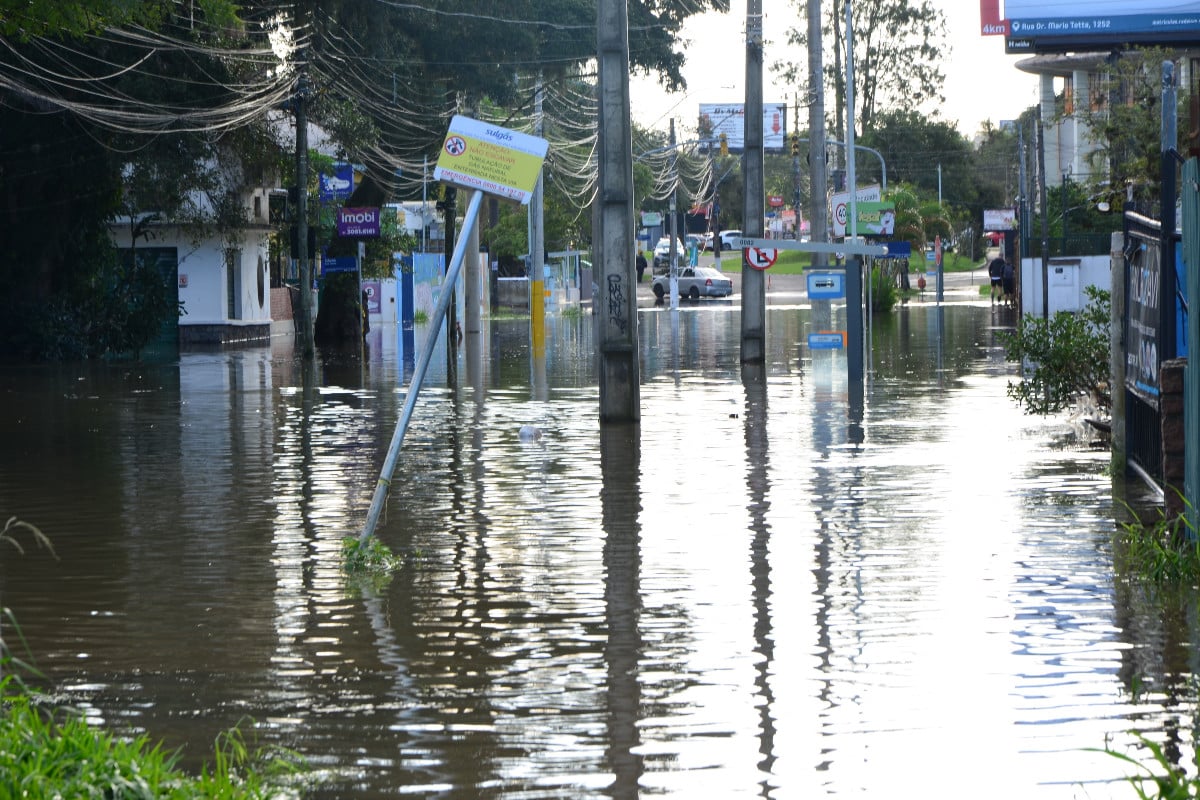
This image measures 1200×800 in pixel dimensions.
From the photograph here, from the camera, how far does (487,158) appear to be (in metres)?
10.7

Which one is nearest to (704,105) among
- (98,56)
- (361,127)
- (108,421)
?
(361,127)

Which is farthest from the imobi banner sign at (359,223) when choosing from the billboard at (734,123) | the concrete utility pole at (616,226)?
the billboard at (734,123)

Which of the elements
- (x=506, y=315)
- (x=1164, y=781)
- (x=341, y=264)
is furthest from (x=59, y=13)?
(x=506, y=315)

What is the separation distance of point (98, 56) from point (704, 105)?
228ft

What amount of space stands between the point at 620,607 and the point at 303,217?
2974 cm

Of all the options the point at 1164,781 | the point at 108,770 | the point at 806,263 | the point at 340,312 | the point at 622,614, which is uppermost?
the point at 806,263

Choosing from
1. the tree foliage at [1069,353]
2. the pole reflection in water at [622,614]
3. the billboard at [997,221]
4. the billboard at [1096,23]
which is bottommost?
the pole reflection in water at [622,614]

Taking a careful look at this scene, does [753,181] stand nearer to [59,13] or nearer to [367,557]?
[59,13]

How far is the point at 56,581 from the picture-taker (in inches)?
386

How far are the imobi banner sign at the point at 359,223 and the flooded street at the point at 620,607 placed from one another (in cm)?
2172

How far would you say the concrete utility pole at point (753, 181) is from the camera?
95.3 ft

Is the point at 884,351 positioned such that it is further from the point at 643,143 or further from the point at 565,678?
the point at 643,143

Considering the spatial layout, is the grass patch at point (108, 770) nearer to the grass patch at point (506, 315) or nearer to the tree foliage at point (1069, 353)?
the tree foliage at point (1069, 353)

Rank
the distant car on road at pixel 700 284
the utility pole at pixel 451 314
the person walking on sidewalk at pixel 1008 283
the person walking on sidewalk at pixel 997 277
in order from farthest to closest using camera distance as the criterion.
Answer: the distant car on road at pixel 700 284
the person walking on sidewalk at pixel 997 277
the person walking on sidewalk at pixel 1008 283
the utility pole at pixel 451 314
